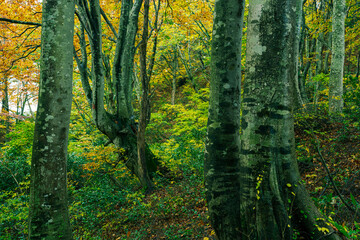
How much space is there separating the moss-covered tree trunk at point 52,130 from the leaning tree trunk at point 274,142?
7.42 feet

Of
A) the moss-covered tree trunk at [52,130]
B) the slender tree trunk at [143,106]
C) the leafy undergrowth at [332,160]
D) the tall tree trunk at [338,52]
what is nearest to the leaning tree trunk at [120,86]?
the slender tree trunk at [143,106]

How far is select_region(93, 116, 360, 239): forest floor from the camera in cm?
321

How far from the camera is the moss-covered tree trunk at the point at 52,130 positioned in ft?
7.70

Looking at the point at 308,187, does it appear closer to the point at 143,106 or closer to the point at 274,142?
the point at 274,142

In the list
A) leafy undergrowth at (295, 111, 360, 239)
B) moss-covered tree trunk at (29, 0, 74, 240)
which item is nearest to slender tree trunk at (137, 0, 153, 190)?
moss-covered tree trunk at (29, 0, 74, 240)

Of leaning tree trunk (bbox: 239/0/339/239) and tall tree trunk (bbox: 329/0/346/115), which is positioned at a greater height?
tall tree trunk (bbox: 329/0/346/115)

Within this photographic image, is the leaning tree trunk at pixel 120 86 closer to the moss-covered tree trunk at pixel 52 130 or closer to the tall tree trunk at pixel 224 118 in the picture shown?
the moss-covered tree trunk at pixel 52 130

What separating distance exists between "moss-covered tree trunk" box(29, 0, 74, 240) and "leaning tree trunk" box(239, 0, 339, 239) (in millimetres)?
2260

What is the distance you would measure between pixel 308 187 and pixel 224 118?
239 centimetres

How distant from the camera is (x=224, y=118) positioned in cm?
253

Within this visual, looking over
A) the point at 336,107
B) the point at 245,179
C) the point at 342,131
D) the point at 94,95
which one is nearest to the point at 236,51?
the point at 245,179

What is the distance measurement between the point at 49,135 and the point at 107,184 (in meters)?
5.31

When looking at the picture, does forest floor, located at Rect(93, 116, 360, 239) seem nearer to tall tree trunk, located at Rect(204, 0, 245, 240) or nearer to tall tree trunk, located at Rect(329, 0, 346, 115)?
tall tree trunk, located at Rect(204, 0, 245, 240)

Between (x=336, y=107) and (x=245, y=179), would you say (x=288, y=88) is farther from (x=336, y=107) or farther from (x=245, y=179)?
(x=336, y=107)
